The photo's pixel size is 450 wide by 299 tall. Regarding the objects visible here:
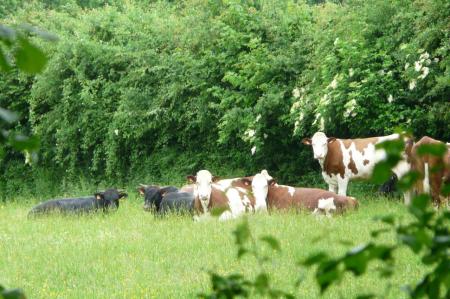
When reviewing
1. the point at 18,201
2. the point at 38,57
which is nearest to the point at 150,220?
the point at 18,201

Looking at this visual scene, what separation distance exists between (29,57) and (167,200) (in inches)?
577

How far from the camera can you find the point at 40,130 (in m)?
24.1

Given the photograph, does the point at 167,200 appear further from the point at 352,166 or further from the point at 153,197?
the point at 352,166

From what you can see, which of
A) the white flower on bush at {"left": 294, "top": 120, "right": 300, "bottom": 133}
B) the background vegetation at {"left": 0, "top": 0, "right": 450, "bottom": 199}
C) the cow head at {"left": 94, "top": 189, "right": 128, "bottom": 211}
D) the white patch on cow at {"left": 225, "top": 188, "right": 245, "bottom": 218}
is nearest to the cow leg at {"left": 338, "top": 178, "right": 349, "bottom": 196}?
the background vegetation at {"left": 0, "top": 0, "right": 450, "bottom": 199}

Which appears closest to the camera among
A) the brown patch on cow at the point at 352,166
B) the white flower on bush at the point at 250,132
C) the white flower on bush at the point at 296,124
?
the brown patch on cow at the point at 352,166

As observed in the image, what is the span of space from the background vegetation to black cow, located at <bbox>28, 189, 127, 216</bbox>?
272 centimetres

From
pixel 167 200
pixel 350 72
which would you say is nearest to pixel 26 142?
pixel 167 200

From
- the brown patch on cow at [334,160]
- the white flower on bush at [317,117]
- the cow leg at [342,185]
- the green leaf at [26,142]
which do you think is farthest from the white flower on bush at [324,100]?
the green leaf at [26,142]

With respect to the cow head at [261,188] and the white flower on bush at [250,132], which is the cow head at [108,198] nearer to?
the white flower on bush at [250,132]

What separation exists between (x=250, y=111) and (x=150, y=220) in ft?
14.7

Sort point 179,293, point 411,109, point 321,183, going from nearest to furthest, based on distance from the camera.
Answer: point 179,293 → point 411,109 → point 321,183

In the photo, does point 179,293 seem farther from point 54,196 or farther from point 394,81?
point 54,196

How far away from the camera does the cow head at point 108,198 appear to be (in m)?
18.1

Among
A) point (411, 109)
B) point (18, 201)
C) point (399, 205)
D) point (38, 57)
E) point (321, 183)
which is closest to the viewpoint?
point (38, 57)
